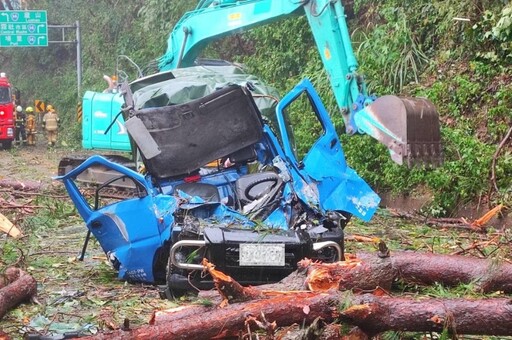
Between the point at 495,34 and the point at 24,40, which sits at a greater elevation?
the point at 495,34

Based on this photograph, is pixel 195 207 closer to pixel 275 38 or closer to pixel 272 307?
pixel 272 307

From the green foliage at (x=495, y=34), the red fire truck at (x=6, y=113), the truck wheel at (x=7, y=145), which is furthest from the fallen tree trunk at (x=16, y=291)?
the truck wheel at (x=7, y=145)

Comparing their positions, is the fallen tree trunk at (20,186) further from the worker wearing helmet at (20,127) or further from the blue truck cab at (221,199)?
the worker wearing helmet at (20,127)

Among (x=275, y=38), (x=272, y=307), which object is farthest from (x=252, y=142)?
(x=275, y=38)

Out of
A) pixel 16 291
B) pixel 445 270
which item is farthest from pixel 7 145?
pixel 445 270

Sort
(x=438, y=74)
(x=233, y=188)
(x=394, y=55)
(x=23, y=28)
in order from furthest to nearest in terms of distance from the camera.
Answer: (x=23, y=28) < (x=394, y=55) < (x=438, y=74) < (x=233, y=188)

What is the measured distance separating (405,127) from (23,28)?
24079 mm

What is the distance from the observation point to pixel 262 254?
6.61m

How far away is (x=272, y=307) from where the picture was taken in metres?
4.96

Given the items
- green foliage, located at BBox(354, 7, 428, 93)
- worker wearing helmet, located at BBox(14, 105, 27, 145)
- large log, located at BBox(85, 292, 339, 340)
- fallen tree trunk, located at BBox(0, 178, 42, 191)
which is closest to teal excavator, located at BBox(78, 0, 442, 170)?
fallen tree trunk, located at BBox(0, 178, 42, 191)

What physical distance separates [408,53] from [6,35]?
2013cm

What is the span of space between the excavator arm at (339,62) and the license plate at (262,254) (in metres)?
2.96

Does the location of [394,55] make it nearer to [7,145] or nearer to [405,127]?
[405,127]

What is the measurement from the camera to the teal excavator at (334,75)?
9211 millimetres
